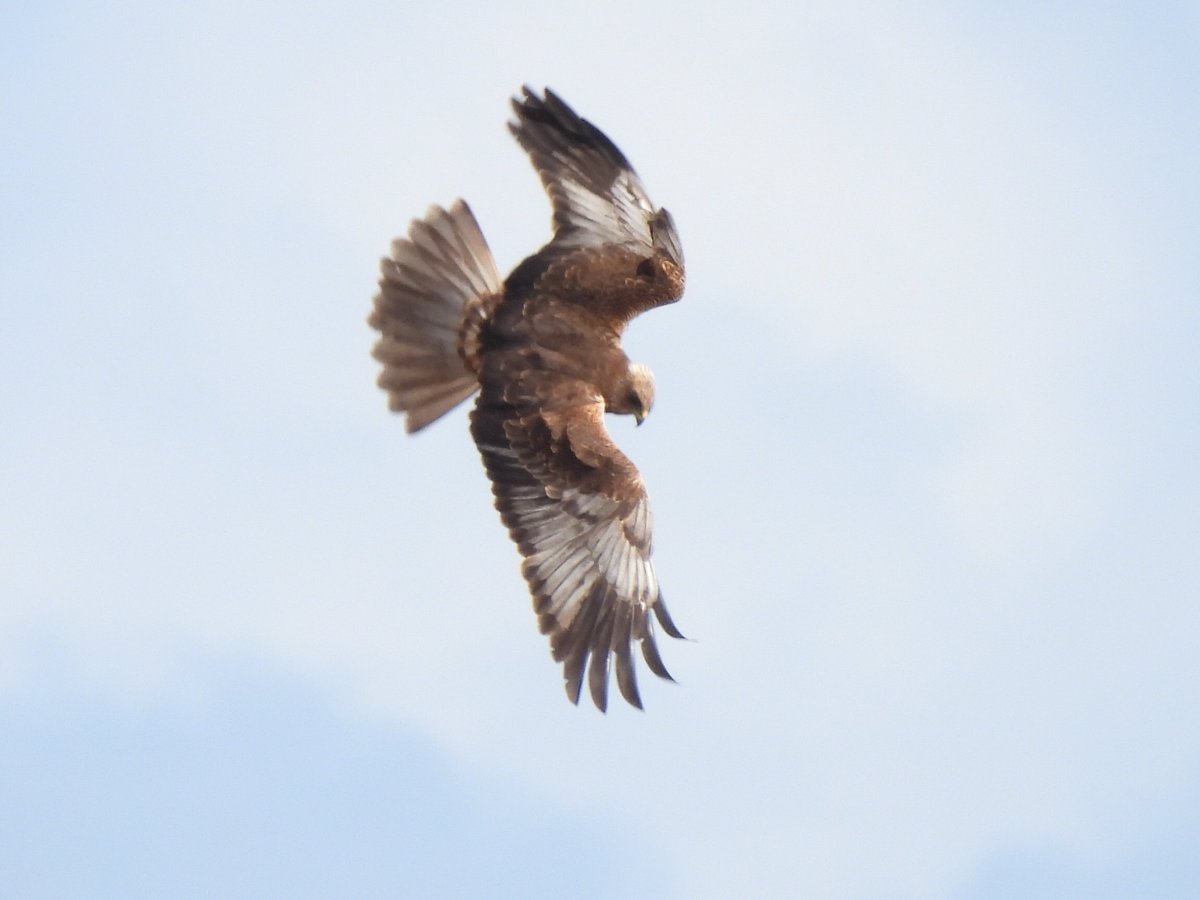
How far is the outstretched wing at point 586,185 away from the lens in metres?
9.24

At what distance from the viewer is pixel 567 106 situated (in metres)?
9.29

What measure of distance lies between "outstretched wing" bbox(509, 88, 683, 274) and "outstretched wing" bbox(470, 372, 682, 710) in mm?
825

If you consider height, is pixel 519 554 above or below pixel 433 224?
below

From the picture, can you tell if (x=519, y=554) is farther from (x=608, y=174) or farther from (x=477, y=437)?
(x=608, y=174)

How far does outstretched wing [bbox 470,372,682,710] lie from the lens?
28.5ft

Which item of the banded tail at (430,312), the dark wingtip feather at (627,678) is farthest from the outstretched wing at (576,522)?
the banded tail at (430,312)

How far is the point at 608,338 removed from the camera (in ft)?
29.7

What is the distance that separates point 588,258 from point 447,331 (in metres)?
0.78

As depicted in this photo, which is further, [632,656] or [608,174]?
[608,174]

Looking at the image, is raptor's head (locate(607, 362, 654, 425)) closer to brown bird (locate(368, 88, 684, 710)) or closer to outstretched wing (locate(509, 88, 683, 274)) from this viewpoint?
brown bird (locate(368, 88, 684, 710))

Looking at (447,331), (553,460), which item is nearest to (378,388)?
(447,331)

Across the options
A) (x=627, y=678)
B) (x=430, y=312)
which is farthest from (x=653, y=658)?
(x=430, y=312)

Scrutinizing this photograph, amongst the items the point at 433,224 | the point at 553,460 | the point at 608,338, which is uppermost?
the point at 433,224

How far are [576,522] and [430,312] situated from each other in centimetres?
132
